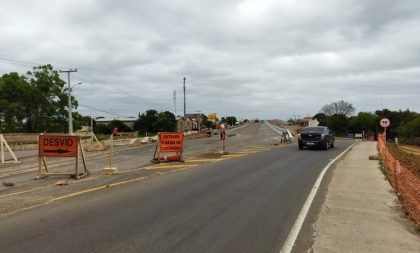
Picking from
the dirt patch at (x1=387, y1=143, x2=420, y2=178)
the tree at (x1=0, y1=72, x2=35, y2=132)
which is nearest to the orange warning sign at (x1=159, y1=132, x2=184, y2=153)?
the dirt patch at (x1=387, y1=143, x2=420, y2=178)

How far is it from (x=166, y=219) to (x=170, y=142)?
13182 mm

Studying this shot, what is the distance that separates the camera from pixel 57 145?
16297 mm

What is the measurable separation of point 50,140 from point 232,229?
9.75 m

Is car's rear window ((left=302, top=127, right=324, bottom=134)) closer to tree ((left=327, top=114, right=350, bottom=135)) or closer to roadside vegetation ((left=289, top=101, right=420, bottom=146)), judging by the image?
roadside vegetation ((left=289, top=101, right=420, bottom=146))

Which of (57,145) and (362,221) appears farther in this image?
(57,145)

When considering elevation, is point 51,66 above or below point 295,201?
above

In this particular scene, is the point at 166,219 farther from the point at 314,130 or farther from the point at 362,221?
the point at 314,130

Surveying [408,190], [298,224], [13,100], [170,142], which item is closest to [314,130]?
[170,142]

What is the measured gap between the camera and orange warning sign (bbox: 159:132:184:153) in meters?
22.1

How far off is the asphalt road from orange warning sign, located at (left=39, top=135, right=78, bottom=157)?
3.27 metres

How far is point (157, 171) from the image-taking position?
17703 millimetres

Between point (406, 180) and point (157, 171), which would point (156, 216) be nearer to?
point (406, 180)

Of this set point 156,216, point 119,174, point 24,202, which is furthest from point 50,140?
point 156,216

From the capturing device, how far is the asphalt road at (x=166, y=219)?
736 cm
